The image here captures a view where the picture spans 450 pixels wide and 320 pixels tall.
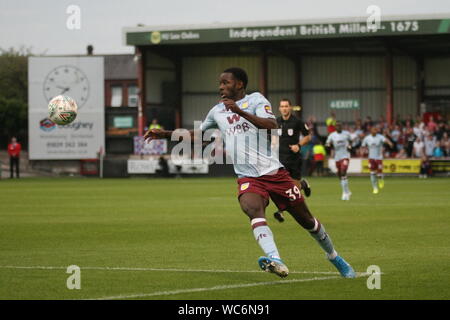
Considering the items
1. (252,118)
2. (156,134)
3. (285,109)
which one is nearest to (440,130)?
(285,109)

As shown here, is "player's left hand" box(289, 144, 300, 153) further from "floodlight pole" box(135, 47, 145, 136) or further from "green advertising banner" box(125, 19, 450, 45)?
"floodlight pole" box(135, 47, 145, 136)

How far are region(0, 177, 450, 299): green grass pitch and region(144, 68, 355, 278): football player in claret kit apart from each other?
0.65m

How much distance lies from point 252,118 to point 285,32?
41.6m

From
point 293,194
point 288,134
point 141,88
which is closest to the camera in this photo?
point 293,194

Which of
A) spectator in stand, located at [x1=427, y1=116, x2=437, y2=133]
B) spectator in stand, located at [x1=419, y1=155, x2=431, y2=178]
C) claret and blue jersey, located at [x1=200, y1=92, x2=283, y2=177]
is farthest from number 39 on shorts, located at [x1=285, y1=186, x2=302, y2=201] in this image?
spectator in stand, located at [x1=427, y1=116, x2=437, y2=133]

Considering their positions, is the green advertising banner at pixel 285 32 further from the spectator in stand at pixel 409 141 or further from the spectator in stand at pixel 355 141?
the spectator in stand at pixel 409 141

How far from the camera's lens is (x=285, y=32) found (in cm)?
5141

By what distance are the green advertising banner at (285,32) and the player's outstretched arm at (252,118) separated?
39.4 metres

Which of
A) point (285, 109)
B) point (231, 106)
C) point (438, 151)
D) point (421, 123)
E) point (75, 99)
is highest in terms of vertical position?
point (75, 99)

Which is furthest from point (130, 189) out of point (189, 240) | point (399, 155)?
point (189, 240)

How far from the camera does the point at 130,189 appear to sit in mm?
35625

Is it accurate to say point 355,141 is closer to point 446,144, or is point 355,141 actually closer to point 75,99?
point 446,144
